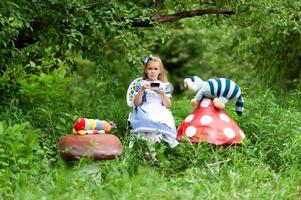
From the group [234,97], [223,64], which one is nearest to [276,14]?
[234,97]

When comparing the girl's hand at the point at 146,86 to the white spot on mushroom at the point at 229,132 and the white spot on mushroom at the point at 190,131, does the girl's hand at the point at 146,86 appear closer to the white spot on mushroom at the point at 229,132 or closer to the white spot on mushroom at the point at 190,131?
the white spot on mushroom at the point at 190,131

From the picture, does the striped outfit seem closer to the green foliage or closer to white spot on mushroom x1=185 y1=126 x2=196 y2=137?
white spot on mushroom x1=185 y1=126 x2=196 y2=137

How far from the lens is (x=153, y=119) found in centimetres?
780

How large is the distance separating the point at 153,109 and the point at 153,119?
0.45ft

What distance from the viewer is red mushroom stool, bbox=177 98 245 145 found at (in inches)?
292

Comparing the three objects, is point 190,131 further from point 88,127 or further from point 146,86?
point 88,127

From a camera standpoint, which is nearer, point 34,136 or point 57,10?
point 34,136

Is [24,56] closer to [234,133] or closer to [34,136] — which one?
[34,136]

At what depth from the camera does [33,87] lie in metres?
7.70

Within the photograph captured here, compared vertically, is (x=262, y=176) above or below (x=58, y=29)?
below

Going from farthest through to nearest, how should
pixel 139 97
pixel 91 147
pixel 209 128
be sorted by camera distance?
pixel 139 97 < pixel 209 128 < pixel 91 147

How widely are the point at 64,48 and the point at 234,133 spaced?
3.44m

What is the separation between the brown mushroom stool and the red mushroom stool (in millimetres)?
879

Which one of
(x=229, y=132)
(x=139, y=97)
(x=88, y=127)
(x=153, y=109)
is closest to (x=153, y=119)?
(x=153, y=109)
